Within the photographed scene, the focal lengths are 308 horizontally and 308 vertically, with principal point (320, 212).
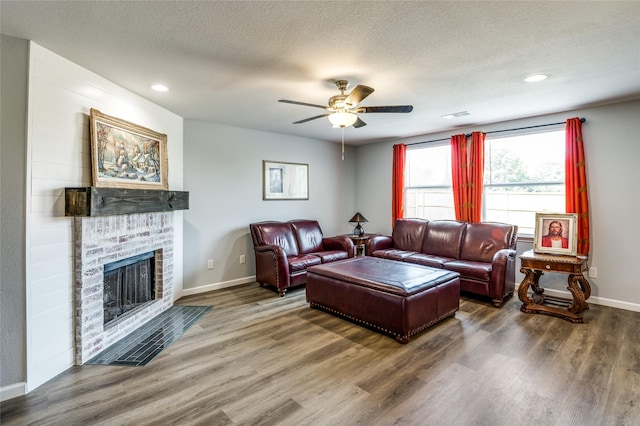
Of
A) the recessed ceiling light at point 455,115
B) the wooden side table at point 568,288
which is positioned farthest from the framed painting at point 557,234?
the recessed ceiling light at point 455,115

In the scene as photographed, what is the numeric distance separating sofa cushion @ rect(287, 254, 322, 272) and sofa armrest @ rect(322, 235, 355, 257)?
61 centimetres

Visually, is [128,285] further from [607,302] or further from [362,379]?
[607,302]

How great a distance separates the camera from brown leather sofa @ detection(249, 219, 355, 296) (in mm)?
4184

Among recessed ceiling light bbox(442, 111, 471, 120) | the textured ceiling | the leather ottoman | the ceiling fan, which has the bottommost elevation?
the leather ottoman

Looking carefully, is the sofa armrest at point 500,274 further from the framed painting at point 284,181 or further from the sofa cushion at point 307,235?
the framed painting at point 284,181

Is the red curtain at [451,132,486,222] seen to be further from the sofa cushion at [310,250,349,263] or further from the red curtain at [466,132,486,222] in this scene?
the sofa cushion at [310,250,349,263]

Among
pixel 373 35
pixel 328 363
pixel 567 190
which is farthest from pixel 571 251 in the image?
pixel 373 35

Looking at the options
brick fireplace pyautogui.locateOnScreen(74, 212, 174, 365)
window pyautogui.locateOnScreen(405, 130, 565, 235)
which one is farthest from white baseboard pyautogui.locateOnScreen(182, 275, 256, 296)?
window pyautogui.locateOnScreen(405, 130, 565, 235)

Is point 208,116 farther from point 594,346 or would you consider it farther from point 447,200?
point 594,346

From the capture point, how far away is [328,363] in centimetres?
247

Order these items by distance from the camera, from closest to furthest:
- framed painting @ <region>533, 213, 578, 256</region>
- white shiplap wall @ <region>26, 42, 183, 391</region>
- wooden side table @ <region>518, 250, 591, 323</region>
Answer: white shiplap wall @ <region>26, 42, 183, 391</region> → wooden side table @ <region>518, 250, 591, 323</region> → framed painting @ <region>533, 213, 578, 256</region>

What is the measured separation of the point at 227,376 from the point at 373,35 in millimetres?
2654

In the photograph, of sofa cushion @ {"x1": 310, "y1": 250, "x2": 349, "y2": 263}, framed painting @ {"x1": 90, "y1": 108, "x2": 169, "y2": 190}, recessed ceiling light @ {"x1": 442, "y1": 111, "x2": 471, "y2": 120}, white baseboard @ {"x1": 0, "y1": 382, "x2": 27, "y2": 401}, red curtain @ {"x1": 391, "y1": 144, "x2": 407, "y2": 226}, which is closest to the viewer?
white baseboard @ {"x1": 0, "y1": 382, "x2": 27, "y2": 401}

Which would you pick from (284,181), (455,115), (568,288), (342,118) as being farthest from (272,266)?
(568,288)
